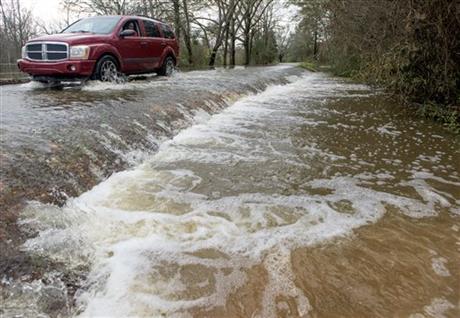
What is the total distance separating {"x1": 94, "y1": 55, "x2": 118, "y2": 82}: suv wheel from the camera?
914 centimetres

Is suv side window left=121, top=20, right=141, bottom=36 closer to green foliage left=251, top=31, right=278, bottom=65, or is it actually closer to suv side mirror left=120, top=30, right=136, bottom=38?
suv side mirror left=120, top=30, right=136, bottom=38

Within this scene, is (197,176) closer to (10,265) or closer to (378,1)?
(10,265)

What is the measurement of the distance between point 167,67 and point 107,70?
374 centimetres

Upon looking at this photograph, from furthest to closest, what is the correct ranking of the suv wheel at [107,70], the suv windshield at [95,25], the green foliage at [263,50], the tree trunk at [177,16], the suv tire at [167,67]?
the green foliage at [263,50], the tree trunk at [177,16], the suv tire at [167,67], the suv windshield at [95,25], the suv wheel at [107,70]

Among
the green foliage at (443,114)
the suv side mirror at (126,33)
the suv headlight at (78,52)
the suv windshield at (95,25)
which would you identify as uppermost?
the suv windshield at (95,25)

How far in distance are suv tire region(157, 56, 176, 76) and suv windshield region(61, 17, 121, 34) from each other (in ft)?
8.57

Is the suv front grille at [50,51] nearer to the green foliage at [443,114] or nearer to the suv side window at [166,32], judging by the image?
the suv side window at [166,32]

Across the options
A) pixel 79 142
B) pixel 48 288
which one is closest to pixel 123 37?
pixel 79 142

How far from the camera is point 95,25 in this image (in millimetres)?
10023

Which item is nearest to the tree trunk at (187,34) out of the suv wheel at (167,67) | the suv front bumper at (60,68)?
the suv wheel at (167,67)

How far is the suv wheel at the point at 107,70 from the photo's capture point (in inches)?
360

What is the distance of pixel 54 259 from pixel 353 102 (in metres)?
10.9

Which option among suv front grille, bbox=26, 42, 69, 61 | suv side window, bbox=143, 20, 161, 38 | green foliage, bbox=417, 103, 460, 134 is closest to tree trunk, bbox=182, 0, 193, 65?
suv side window, bbox=143, 20, 161, 38

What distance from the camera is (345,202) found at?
14.3ft
